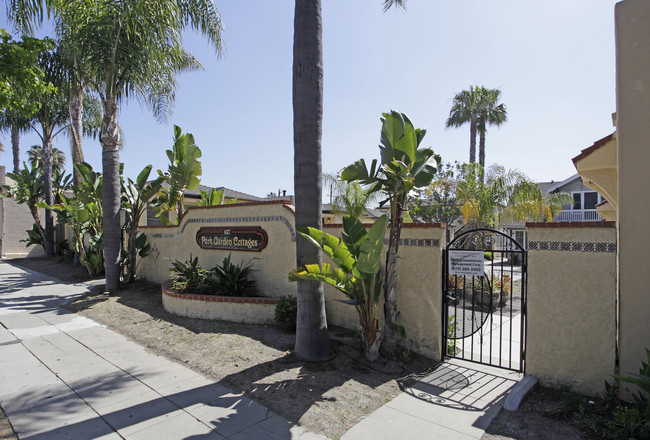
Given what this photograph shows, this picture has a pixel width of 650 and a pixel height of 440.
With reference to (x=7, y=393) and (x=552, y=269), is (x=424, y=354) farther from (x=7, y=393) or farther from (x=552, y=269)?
(x=7, y=393)

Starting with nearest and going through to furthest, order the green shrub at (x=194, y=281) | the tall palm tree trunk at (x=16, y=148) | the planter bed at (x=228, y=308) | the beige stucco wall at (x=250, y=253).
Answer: the planter bed at (x=228, y=308) → the beige stucco wall at (x=250, y=253) → the green shrub at (x=194, y=281) → the tall palm tree trunk at (x=16, y=148)

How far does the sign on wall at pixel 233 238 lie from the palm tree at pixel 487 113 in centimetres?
2634

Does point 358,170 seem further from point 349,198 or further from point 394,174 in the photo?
point 349,198

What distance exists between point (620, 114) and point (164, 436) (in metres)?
6.70

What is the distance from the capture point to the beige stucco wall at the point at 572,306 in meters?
4.74

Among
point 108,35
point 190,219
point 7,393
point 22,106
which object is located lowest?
point 7,393

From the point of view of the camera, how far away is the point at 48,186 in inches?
→ 770

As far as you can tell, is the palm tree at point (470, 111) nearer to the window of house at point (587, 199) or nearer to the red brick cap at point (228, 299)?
Answer: the window of house at point (587, 199)

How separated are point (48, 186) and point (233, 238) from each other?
15.8 m

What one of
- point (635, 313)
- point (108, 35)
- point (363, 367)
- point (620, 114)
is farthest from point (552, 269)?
point (108, 35)

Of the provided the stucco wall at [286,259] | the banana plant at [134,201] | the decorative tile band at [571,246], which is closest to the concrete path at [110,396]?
the stucco wall at [286,259]

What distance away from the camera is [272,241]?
29.0 ft

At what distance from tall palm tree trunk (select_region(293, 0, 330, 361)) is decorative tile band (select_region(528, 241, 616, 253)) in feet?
10.4

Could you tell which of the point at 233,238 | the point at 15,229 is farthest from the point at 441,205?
the point at 15,229
